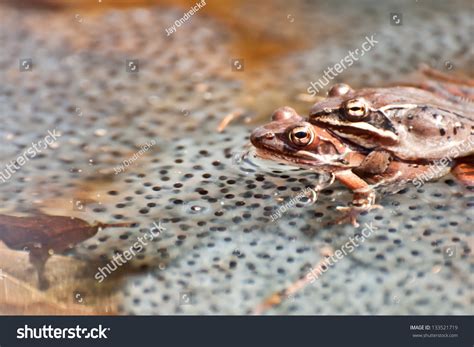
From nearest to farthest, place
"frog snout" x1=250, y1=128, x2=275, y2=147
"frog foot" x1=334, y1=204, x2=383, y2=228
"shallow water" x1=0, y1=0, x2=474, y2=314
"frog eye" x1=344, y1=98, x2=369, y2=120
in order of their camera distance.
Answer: "shallow water" x1=0, y1=0, x2=474, y2=314
"frog foot" x1=334, y1=204, x2=383, y2=228
"frog eye" x1=344, y1=98, x2=369, y2=120
"frog snout" x1=250, y1=128, x2=275, y2=147

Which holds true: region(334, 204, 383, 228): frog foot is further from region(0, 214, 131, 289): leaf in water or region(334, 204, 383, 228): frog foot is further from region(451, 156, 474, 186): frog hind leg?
region(0, 214, 131, 289): leaf in water

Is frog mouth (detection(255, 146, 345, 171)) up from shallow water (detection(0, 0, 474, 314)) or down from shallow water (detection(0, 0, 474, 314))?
up

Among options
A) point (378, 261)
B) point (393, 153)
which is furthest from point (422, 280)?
point (393, 153)

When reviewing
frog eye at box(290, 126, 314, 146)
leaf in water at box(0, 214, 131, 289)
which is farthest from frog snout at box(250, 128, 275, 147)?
leaf in water at box(0, 214, 131, 289)

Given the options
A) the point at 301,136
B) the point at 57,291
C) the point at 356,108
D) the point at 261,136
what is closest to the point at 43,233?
the point at 57,291

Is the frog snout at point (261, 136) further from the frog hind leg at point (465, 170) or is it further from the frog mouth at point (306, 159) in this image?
the frog hind leg at point (465, 170)

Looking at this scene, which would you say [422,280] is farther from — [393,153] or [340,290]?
[393,153]

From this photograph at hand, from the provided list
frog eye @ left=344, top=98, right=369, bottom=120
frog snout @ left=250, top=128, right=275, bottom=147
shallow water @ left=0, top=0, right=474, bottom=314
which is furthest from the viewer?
frog snout @ left=250, top=128, right=275, bottom=147

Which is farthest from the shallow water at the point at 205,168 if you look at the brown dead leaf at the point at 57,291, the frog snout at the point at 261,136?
the frog snout at the point at 261,136

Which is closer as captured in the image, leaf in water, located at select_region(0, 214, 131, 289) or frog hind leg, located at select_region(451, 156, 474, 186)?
leaf in water, located at select_region(0, 214, 131, 289)
